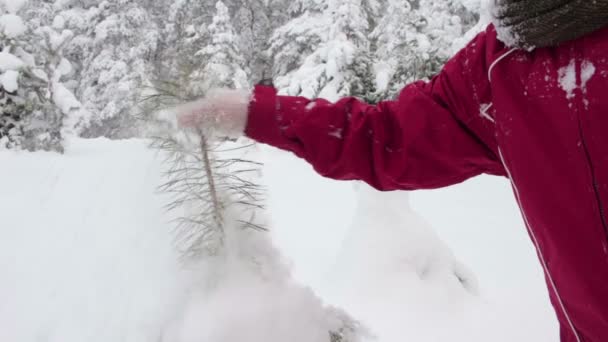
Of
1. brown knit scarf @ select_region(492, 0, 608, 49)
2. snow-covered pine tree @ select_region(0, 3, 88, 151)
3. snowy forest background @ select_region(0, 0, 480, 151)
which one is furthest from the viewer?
snow-covered pine tree @ select_region(0, 3, 88, 151)

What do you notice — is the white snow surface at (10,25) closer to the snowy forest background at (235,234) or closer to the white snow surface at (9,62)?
the snowy forest background at (235,234)

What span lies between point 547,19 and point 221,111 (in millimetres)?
879

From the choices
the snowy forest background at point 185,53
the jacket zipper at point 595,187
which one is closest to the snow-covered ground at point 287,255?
the snowy forest background at point 185,53

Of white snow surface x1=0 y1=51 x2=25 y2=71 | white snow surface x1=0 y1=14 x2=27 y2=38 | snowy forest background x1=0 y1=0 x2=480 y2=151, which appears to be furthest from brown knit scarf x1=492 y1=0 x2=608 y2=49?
white snow surface x1=0 y1=14 x2=27 y2=38

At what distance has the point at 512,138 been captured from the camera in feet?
3.12

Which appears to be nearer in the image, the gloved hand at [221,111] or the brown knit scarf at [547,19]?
the brown knit scarf at [547,19]

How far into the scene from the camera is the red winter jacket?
32.2 inches

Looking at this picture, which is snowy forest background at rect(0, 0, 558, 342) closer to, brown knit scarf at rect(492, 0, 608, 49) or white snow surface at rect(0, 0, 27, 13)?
white snow surface at rect(0, 0, 27, 13)

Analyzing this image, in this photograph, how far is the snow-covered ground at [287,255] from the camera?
1514 mm

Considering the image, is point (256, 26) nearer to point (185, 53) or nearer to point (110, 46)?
point (110, 46)

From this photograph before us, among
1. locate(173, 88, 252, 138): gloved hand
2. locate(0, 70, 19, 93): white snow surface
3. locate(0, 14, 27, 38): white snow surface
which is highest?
locate(0, 14, 27, 38): white snow surface

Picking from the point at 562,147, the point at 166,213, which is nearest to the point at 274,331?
the point at 166,213

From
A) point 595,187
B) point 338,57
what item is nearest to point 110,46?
point 338,57

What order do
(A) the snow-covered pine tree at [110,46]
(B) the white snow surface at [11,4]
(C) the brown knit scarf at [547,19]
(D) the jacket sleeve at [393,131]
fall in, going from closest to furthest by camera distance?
1. (C) the brown knit scarf at [547,19]
2. (D) the jacket sleeve at [393,131]
3. (B) the white snow surface at [11,4]
4. (A) the snow-covered pine tree at [110,46]
